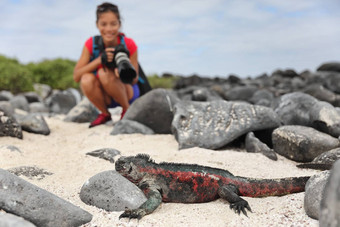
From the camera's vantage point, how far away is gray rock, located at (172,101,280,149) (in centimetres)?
517

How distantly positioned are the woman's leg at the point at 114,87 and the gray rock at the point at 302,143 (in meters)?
3.18

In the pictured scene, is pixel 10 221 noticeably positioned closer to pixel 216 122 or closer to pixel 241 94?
pixel 216 122

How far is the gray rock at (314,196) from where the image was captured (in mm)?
2816

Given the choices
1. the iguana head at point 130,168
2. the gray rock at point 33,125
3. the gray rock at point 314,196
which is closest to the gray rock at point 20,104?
the gray rock at point 33,125

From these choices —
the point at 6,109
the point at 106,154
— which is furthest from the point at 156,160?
the point at 6,109

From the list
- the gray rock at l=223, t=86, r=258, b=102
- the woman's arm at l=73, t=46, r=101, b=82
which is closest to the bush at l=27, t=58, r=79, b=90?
the gray rock at l=223, t=86, r=258, b=102

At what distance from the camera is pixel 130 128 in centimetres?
601

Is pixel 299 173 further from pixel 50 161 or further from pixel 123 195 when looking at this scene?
pixel 50 161

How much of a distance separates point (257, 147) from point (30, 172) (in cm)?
295

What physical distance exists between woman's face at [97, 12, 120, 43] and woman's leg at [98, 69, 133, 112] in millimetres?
625

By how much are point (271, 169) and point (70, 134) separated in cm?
A: 388

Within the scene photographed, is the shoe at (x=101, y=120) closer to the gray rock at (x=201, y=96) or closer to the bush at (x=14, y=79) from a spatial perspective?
the gray rock at (x=201, y=96)

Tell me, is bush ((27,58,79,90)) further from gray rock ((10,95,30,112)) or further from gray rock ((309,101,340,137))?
gray rock ((309,101,340,137))

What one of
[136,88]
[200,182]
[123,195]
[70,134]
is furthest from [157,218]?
[136,88]
